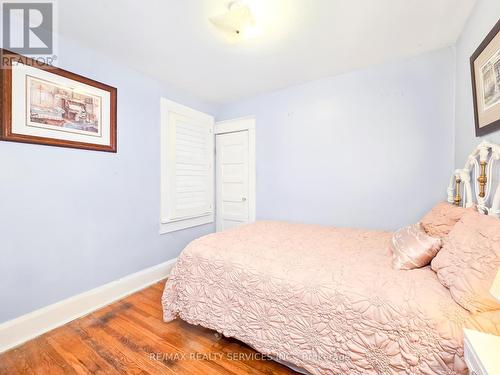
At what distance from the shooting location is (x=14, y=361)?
4.76 ft

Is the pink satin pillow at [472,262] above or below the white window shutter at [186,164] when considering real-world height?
below

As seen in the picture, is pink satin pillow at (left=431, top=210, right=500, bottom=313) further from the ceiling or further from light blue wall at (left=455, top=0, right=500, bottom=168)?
the ceiling

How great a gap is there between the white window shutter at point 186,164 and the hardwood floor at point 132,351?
4.12 ft

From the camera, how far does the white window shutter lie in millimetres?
2760

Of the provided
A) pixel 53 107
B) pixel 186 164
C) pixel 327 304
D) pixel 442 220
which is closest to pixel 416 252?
pixel 442 220

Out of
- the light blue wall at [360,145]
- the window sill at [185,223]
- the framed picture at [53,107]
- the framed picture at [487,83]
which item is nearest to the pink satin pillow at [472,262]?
the framed picture at [487,83]

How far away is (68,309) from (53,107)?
5.78 feet

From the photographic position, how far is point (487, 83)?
140cm

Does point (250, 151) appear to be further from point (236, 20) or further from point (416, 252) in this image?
point (416, 252)

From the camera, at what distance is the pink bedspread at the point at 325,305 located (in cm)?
93

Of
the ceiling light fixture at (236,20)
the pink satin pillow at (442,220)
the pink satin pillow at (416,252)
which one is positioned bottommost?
the pink satin pillow at (416,252)

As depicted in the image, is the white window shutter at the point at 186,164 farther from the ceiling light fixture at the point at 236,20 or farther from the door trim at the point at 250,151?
the ceiling light fixture at the point at 236,20

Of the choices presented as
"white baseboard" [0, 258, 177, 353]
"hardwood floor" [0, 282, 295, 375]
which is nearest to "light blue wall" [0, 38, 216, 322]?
"white baseboard" [0, 258, 177, 353]

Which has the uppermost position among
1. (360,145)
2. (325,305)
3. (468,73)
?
(468,73)
